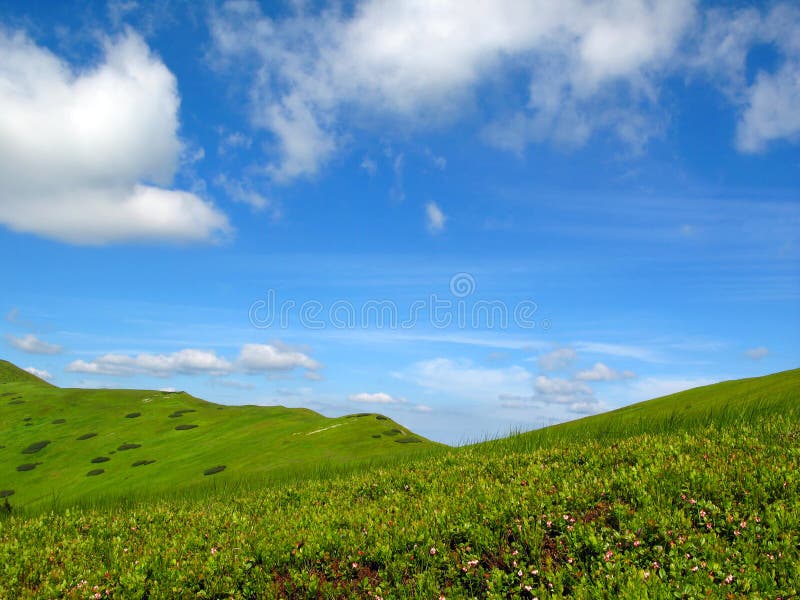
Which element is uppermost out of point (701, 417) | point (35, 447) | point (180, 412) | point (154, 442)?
point (180, 412)

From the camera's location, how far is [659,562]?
418 inches

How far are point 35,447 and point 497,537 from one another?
95.9 m

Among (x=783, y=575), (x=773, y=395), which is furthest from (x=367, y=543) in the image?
(x=773, y=395)

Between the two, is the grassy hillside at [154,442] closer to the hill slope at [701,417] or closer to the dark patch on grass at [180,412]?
the dark patch on grass at [180,412]

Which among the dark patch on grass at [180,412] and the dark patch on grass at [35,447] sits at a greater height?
the dark patch on grass at [180,412]

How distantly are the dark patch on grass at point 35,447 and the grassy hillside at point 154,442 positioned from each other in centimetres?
21

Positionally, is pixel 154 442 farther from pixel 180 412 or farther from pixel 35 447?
pixel 35 447

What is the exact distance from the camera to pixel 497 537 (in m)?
12.2

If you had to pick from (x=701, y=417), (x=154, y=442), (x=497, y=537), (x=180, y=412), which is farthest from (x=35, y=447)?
(x=701, y=417)

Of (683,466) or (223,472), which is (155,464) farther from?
(683,466)

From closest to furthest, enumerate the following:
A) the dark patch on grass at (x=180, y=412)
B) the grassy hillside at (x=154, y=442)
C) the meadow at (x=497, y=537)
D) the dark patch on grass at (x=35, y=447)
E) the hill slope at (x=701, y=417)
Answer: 1. the meadow at (x=497, y=537)
2. the hill slope at (x=701, y=417)
3. the grassy hillside at (x=154, y=442)
4. the dark patch on grass at (x=35, y=447)
5. the dark patch on grass at (x=180, y=412)

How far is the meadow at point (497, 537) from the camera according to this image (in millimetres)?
10500

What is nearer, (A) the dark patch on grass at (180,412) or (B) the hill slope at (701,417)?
(B) the hill slope at (701,417)

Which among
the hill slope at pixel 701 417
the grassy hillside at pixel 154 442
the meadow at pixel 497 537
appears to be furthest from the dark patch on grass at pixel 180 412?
the hill slope at pixel 701 417
